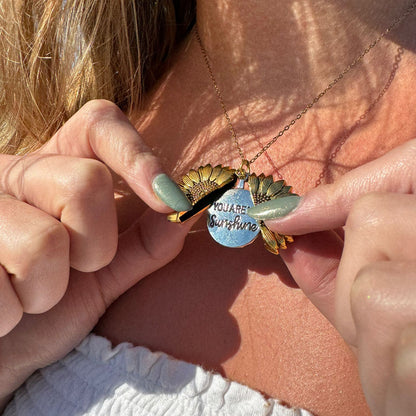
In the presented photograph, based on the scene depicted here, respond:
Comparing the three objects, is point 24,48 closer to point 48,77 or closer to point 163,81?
point 48,77

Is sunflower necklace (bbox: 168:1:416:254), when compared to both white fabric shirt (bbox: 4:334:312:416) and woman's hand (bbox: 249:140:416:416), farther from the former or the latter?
white fabric shirt (bbox: 4:334:312:416)

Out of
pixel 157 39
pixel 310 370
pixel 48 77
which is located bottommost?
pixel 310 370

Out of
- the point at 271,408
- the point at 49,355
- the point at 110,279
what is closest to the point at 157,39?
the point at 110,279

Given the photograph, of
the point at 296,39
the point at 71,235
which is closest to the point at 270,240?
the point at 71,235

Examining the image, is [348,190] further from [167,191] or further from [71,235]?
[71,235]

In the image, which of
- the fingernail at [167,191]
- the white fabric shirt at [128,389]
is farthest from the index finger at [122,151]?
the white fabric shirt at [128,389]

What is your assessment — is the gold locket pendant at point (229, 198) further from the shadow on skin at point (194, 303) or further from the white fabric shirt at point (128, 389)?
the white fabric shirt at point (128, 389)

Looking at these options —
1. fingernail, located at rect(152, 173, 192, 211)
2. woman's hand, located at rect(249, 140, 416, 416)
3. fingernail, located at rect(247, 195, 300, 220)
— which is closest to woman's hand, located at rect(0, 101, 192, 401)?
fingernail, located at rect(152, 173, 192, 211)
